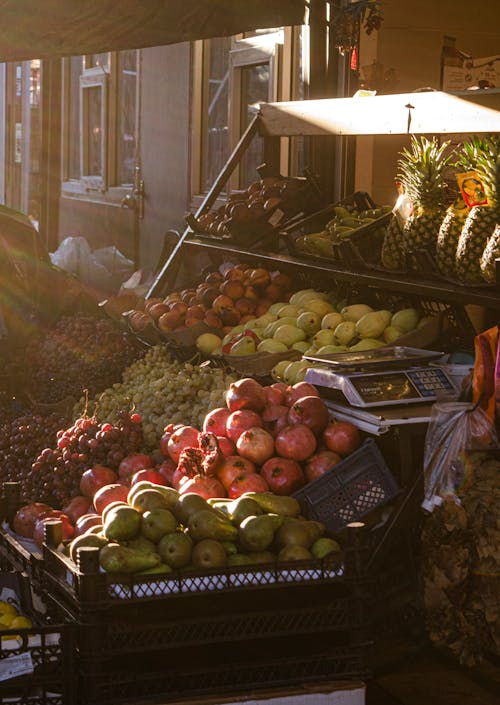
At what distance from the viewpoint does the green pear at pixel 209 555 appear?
3.20 metres

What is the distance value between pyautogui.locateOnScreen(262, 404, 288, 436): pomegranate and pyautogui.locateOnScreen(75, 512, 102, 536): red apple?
30.5 inches

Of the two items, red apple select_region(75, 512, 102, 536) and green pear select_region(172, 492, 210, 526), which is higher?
green pear select_region(172, 492, 210, 526)

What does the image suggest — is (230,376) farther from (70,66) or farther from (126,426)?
(70,66)

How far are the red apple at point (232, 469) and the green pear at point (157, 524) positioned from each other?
1.78ft

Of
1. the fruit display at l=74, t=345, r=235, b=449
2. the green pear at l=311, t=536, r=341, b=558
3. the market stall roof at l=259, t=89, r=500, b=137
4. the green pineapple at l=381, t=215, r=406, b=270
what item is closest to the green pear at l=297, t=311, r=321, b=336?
the fruit display at l=74, t=345, r=235, b=449

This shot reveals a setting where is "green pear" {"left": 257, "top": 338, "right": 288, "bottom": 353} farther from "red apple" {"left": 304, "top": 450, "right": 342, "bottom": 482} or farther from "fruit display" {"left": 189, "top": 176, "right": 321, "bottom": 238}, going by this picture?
"red apple" {"left": 304, "top": 450, "right": 342, "bottom": 482}

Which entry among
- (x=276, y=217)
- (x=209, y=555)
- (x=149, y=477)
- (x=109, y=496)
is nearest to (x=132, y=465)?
(x=149, y=477)

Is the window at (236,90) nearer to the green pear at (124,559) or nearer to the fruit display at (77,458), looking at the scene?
the fruit display at (77,458)

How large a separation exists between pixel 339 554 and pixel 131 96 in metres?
8.18

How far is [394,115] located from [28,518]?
2314 mm

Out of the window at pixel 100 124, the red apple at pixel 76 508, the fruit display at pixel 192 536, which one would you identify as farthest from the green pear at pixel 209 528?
the window at pixel 100 124

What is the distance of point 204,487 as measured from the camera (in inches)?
150

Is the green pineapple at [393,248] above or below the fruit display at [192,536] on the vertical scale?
above

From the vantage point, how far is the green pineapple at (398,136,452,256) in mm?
4508
